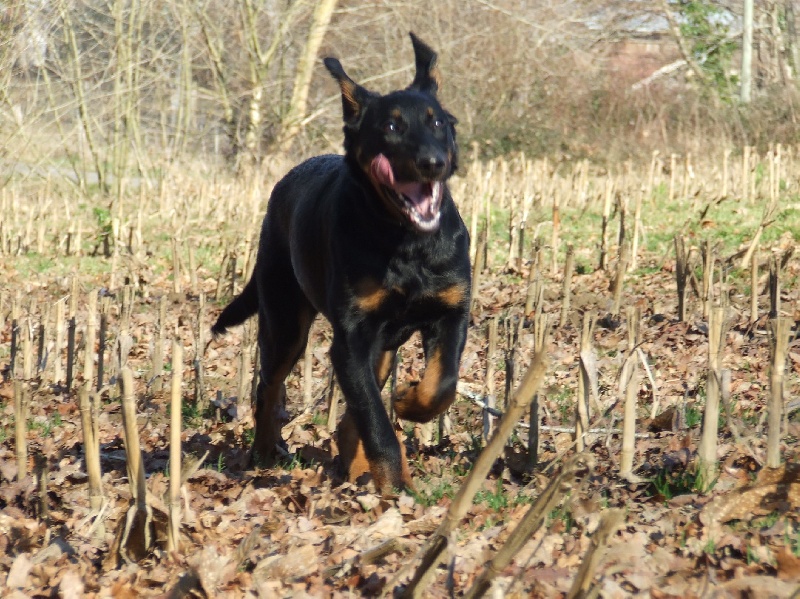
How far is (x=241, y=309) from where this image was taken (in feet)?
18.3

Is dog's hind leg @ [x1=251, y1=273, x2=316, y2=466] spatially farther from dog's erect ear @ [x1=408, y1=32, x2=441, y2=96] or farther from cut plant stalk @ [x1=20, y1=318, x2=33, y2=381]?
cut plant stalk @ [x1=20, y1=318, x2=33, y2=381]

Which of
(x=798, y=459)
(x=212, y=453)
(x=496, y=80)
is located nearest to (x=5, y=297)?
(x=212, y=453)

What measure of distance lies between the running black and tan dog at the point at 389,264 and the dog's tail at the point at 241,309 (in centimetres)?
104

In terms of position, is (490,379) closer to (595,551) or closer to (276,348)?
(276,348)

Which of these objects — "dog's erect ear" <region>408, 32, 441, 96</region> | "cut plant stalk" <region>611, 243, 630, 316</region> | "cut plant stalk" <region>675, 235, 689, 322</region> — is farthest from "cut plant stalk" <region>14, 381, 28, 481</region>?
"cut plant stalk" <region>675, 235, 689, 322</region>

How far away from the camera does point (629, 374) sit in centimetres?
388

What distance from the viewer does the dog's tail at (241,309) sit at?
218 inches

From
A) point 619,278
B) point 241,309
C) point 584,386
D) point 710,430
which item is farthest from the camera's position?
point 619,278

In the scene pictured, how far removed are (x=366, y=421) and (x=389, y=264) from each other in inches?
25.4

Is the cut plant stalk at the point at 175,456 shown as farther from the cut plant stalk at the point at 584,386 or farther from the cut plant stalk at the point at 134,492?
the cut plant stalk at the point at 584,386

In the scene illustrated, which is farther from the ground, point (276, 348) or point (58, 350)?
point (276, 348)

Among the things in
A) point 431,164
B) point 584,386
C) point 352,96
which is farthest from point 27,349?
point 584,386

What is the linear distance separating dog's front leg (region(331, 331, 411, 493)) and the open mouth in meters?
0.53

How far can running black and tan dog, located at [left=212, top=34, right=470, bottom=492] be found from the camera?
4.01m
